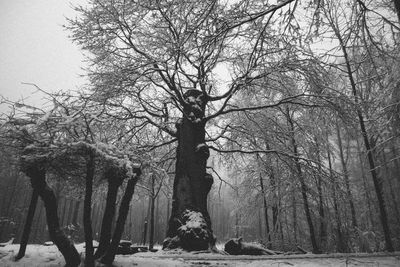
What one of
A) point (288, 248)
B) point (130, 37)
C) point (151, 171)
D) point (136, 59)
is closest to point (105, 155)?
point (151, 171)

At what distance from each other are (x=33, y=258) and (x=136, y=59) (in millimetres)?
5393

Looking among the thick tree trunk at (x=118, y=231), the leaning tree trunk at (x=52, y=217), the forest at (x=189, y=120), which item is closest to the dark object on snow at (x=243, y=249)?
the forest at (x=189, y=120)

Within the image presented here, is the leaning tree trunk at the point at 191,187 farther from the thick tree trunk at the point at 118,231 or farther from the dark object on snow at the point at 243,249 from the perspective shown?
the thick tree trunk at the point at 118,231

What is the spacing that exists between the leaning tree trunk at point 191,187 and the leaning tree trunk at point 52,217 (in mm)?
2865

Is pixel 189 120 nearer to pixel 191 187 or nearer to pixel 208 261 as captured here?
pixel 191 187

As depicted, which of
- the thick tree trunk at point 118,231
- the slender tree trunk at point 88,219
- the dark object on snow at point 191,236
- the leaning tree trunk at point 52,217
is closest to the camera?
the slender tree trunk at point 88,219

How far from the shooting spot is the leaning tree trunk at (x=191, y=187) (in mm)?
5590

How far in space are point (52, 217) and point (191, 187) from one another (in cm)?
396

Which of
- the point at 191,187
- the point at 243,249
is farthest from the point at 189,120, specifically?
the point at 243,249

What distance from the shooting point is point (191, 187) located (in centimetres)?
672

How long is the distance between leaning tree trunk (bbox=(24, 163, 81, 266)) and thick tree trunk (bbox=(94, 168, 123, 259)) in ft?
1.04

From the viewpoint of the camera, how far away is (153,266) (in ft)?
11.2

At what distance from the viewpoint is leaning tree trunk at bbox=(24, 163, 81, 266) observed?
3.11 metres

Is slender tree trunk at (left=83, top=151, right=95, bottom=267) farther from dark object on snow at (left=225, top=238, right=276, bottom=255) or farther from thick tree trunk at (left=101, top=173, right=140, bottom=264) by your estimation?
dark object on snow at (left=225, top=238, right=276, bottom=255)
